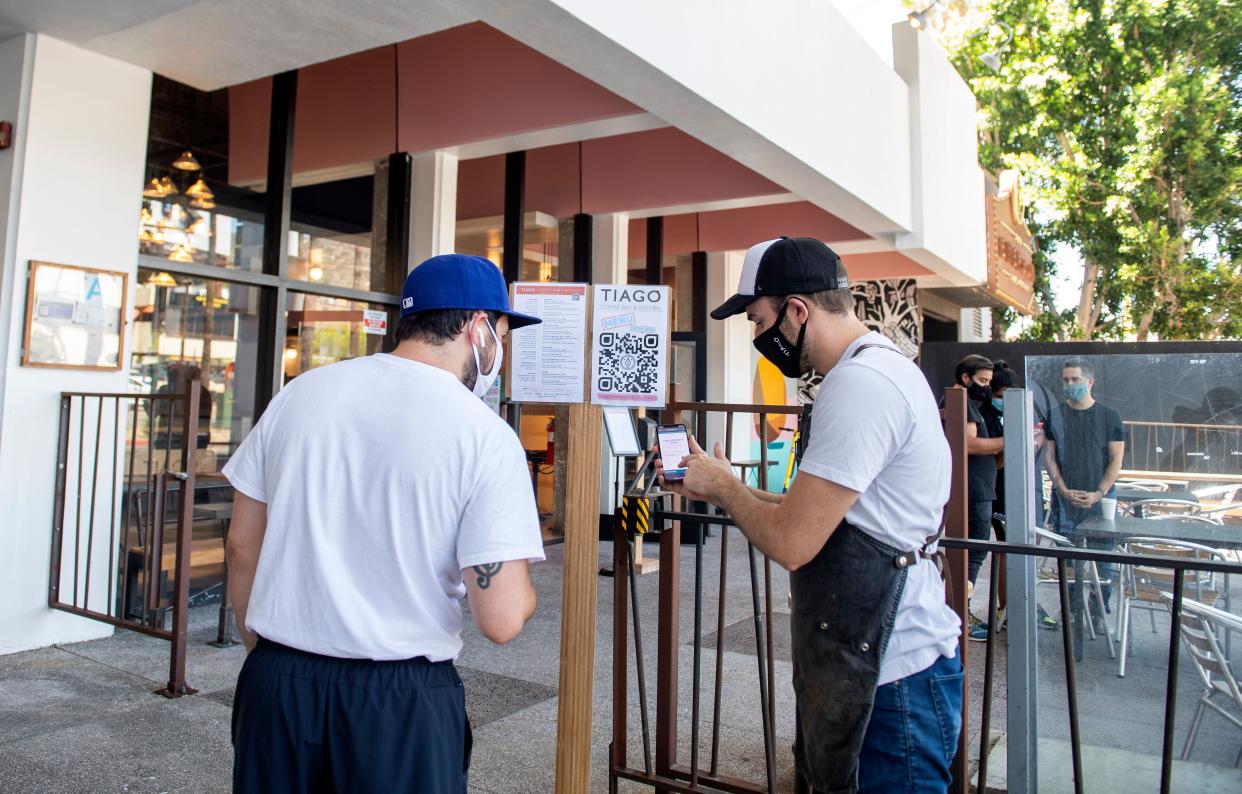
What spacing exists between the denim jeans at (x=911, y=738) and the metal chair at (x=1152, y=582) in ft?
5.43

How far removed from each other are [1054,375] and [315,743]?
285 cm

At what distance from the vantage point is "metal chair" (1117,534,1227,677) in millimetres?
3111

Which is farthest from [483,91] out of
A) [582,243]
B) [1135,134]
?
[1135,134]

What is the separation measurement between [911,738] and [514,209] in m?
7.15

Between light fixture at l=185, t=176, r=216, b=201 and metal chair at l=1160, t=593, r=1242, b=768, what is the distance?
6.06 metres

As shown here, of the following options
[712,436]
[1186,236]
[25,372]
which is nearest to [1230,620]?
[25,372]

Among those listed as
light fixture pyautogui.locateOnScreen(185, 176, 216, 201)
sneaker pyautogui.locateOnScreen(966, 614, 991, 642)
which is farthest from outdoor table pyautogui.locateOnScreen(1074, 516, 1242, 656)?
light fixture pyautogui.locateOnScreen(185, 176, 216, 201)

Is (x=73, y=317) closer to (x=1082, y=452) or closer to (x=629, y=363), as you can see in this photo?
(x=629, y=363)

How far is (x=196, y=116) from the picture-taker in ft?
19.6

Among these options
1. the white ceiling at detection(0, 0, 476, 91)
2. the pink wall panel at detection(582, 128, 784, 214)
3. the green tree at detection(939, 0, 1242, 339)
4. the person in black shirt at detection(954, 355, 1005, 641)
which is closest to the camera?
the white ceiling at detection(0, 0, 476, 91)

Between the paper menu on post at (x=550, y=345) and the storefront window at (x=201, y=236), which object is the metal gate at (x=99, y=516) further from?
the paper menu on post at (x=550, y=345)

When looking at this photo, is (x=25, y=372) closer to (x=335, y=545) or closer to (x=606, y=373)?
(x=606, y=373)

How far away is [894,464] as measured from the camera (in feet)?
5.79

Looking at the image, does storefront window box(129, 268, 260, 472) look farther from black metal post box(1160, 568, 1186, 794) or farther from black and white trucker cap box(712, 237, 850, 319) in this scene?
black metal post box(1160, 568, 1186, 794)
